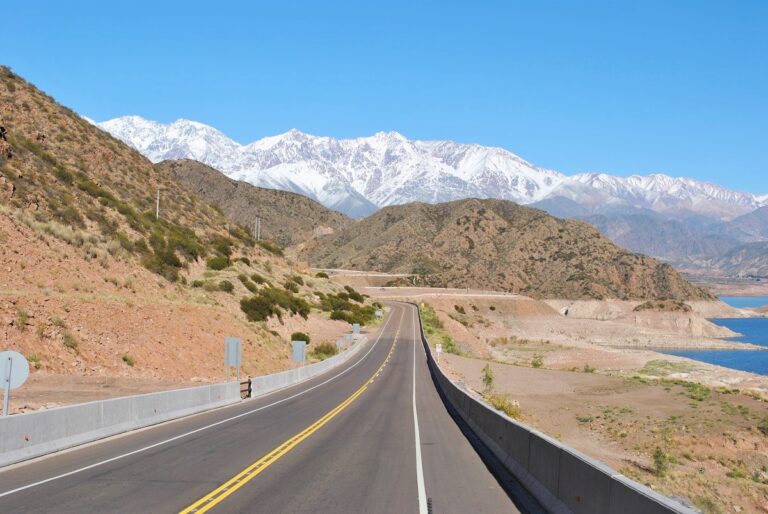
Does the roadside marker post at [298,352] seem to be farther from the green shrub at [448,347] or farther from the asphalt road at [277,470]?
the green shrub at [448,347]

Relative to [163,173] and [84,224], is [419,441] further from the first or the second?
[163,173]

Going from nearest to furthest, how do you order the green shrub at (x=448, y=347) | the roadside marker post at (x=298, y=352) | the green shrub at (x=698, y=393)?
the green shrub at (x=698, y=393) → the roadside marker post at (x=298, y=352) → the green shrub at (x=448, y=347)

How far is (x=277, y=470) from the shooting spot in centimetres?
1396

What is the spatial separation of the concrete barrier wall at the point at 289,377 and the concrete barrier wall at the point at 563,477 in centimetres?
1645

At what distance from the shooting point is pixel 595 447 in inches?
1121

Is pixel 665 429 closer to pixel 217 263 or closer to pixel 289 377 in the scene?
pixel 289 377

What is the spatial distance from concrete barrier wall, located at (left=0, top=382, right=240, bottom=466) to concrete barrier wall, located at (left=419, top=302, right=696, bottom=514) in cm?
957

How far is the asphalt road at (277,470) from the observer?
11.2m

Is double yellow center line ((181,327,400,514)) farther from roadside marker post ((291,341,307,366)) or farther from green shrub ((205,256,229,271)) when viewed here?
green shrub ((205,256,229,271))

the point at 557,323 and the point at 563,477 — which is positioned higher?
the point at 563,477

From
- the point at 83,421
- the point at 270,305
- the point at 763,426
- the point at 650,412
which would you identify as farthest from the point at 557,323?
the point at 83,421

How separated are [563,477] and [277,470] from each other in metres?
5.80

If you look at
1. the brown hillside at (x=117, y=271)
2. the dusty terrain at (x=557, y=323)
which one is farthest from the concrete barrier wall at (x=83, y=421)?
the dusty terrain at (x=557, y=323)

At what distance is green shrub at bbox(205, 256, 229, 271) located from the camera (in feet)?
217
